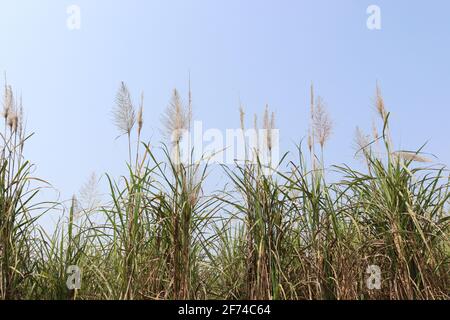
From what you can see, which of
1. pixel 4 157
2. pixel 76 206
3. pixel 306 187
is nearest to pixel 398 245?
pixel 306 187

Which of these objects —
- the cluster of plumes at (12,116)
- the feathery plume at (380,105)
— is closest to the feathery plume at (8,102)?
the cluster of plumes at (12,116)

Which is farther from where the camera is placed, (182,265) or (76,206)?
(76,206)

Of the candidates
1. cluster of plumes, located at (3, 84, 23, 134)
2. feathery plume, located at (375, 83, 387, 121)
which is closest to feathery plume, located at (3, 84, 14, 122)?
cluster of plumes, located at (3, 84, 23, 134)

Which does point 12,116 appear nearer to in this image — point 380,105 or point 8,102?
point 8,102

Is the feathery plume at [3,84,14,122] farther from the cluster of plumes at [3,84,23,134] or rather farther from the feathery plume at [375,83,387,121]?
the feathery plume at [375,83,387,121]

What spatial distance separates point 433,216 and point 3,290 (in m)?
2.27

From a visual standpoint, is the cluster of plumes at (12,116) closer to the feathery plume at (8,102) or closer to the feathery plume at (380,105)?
the feathery plume at (8,102)

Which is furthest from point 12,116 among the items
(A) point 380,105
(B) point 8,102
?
(A) point 380,105

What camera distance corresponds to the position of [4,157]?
2834mm

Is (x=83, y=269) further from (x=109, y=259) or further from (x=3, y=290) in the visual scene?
(x=3, y=290)
